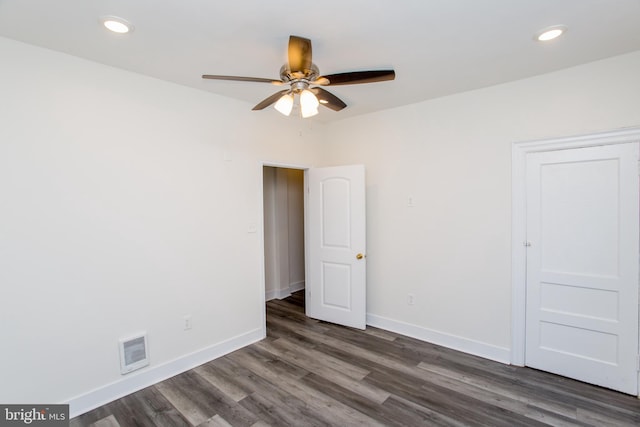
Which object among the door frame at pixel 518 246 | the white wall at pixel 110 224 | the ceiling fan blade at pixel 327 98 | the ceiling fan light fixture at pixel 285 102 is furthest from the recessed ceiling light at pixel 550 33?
the white wall at pixel 110 224

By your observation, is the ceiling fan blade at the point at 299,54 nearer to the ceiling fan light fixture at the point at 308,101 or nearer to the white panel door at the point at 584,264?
Answer: the ceiling fan light fixture at the point at 308,101

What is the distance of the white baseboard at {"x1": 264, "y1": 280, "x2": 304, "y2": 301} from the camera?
481 centimetres

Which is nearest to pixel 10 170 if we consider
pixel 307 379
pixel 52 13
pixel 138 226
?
pixel 138 226

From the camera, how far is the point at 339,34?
1.94 m

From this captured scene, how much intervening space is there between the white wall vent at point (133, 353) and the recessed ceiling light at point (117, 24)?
89.1 inches

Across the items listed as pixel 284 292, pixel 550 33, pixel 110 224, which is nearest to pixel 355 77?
pixel 550 33

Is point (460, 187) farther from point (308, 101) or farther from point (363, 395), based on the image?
point (363, 395)

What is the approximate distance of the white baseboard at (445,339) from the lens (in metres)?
2.89

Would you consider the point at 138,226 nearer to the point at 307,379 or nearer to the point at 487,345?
the point at 307,379

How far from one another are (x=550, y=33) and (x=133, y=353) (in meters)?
3.90

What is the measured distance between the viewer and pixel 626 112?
91.2 inches

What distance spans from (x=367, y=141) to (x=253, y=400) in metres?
2.99

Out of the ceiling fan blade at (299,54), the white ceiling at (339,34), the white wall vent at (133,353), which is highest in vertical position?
the white ceiling at (339,34)

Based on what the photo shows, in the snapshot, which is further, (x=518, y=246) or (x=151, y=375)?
(x=518, y=246)
